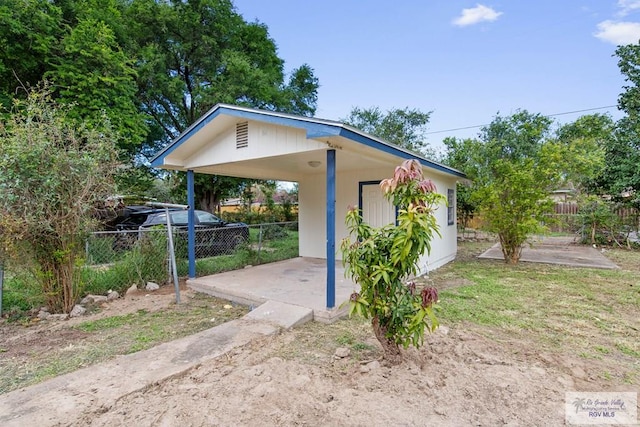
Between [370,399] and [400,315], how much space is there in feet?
2.18

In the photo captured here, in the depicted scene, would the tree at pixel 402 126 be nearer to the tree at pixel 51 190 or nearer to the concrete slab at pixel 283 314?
the concrete slab at pixel 283 314

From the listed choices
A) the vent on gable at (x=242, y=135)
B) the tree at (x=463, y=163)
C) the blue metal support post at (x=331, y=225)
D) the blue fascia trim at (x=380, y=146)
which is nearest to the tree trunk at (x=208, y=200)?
the vent on gable at (x=242, y=135)

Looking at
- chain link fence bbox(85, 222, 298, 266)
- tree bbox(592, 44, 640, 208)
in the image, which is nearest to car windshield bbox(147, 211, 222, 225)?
chain link fence bbox(85, 222, 298, 266)

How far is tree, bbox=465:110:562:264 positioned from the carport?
2.51ft

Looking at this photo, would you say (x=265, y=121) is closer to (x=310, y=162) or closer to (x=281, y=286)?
(x=310, y=162)

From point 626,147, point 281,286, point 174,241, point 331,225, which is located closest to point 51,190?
point 174,241

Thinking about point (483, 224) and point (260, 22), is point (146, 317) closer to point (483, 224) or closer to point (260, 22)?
point (483, 224)

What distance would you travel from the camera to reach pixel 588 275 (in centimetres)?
658

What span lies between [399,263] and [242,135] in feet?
11.9

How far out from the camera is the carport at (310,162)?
412 centimetres

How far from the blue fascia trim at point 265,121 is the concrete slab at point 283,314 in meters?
2.27

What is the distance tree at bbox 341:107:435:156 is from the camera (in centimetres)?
1961

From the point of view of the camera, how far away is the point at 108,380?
2.57 meters

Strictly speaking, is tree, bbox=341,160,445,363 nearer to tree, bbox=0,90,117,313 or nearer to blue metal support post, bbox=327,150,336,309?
blue metal support post, bbox=327,150,336,309
